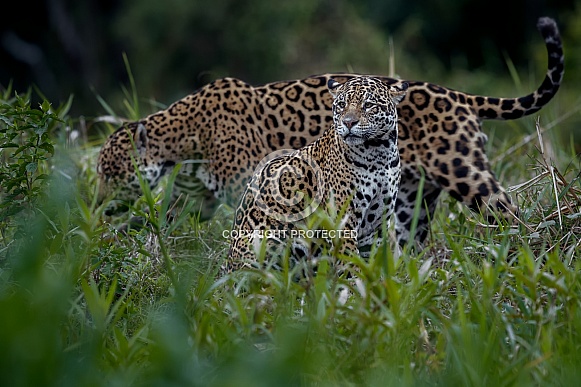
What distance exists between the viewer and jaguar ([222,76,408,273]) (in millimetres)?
5750

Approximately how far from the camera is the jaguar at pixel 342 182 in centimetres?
575

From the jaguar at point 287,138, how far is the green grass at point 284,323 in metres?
1.34

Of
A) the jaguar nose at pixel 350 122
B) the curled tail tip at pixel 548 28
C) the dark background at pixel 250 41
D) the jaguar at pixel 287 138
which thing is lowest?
the dark background at pixel 250 41

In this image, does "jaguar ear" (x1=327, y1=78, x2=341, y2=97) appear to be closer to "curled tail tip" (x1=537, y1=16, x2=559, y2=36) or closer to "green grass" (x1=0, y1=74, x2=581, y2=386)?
"green grass" (x1=0, y1=74, x2=581, y2=386)

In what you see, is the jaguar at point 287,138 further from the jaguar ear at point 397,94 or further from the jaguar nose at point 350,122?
the jaguar nose at point 350,122

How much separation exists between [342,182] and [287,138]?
1.81m

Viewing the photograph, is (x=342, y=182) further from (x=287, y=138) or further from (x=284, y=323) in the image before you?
(x=287, y=138)

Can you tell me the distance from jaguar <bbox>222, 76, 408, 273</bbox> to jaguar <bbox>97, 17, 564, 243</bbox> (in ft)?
3.34

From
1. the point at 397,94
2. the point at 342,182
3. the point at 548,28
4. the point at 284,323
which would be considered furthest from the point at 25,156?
the point at 548,28

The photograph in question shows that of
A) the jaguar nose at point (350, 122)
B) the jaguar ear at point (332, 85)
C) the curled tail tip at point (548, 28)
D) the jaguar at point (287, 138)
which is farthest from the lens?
the jaguar at point (287, 138)

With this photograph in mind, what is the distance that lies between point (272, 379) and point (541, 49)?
17.8m

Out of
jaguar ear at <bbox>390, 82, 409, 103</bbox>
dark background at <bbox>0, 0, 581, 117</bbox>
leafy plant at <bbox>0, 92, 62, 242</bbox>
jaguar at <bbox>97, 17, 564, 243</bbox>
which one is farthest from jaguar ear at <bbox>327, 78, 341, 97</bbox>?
dark background at <bbox>0, 0, 581, 117</bbox>

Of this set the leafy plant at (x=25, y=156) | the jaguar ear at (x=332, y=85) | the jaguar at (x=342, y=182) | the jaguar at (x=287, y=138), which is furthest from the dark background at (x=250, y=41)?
the leafy plant at (x=25, y=156)

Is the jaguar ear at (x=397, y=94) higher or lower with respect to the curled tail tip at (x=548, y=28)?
lower
